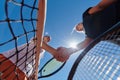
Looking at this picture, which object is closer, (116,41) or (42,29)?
(42,29)

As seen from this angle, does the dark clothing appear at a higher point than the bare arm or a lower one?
lower

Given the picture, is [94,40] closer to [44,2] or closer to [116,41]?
[116,41]

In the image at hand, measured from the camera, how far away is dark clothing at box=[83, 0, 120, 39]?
1521mm

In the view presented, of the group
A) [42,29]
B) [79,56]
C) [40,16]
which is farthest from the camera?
[79,56]

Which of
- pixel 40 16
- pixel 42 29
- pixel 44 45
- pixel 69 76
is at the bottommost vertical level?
pixel 69 76

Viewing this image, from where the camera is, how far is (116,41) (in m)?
1.77

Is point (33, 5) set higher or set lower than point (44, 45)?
higher

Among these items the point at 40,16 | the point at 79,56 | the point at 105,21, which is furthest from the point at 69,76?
the point at 40,16

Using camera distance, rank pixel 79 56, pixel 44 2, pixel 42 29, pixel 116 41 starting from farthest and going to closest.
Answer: pixel 79 56 → pixel 116 41 → pixel 42 29 → pixel 44 2

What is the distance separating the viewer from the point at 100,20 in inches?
62.7

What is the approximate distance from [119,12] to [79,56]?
769 mm

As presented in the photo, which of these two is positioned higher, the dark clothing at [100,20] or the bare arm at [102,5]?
the bare arm at [102,5]

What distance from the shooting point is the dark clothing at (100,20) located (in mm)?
1521

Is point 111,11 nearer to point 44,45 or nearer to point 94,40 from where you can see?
point 94,40
